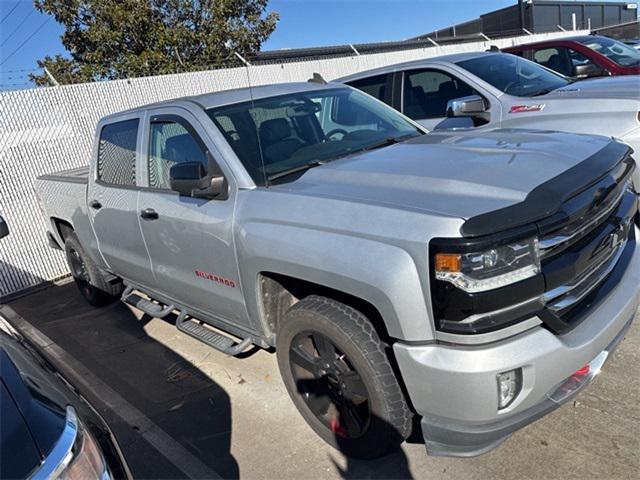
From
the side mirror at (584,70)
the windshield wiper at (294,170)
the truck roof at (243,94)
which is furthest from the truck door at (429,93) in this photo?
the windshield wiper at (294,170)

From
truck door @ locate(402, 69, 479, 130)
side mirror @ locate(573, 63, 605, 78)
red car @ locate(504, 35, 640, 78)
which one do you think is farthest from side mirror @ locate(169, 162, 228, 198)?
red car @ locate(504, 35, 640, 78)

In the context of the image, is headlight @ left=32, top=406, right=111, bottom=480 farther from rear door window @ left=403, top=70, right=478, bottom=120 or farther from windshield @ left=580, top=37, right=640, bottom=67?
windshield @ left=580, top=37, right=640, bottom=67

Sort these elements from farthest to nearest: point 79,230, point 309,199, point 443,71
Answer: point 443,71 → point 79,230 → point 309,199

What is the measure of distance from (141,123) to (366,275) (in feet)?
8.57

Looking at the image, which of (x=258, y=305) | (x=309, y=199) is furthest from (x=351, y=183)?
(x=258, y=305)

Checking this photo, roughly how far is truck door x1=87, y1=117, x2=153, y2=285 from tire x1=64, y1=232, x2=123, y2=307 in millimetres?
569

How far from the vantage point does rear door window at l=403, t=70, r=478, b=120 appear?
19.5 ft

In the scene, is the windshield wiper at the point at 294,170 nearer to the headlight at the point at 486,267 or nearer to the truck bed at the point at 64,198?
the headlight at the point at 486,267

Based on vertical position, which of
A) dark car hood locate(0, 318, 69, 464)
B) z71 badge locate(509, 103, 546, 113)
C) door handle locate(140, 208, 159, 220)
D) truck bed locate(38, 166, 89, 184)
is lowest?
dark car hood locate(0, 318, 69, 464)

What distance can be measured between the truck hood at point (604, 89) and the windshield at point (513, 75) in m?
0.26

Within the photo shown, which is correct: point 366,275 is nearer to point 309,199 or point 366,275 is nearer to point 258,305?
point 309,199

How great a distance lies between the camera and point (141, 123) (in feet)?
13.4

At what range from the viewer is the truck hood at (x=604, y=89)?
4.94 meters

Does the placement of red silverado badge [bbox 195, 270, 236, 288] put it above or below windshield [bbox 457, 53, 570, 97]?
below
